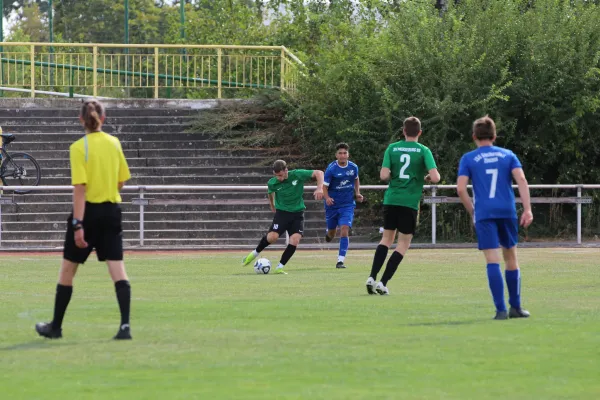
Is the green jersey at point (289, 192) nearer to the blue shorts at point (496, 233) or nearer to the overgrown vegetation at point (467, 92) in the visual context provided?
the blue shorts at point (496, 233)

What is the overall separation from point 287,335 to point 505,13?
2068 centimetres

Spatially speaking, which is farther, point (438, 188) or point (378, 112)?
point (378, 112)

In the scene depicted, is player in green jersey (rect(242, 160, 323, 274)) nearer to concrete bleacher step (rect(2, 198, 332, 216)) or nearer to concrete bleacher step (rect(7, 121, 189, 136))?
concrete bleacher step (rect(2, 198, 332, 216))

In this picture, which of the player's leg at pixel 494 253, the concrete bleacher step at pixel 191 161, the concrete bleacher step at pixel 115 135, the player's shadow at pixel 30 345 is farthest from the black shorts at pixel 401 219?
the concrete bleacher step at pixel 115 135

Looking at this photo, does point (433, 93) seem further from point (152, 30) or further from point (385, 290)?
point (152, 30)

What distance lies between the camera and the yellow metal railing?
34188 millimetres

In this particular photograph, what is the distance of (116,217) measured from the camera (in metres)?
8.92

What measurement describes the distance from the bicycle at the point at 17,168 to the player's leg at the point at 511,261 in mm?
18381

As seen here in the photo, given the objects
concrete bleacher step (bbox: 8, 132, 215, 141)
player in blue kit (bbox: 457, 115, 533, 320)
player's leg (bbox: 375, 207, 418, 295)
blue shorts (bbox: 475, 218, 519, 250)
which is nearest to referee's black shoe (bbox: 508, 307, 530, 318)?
player in blue kit (bbox: 457, 115, 533, 320)

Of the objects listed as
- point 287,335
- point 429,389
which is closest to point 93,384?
point 429,389

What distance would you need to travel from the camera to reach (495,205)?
10.3m

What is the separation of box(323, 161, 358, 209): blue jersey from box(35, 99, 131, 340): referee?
9978mm

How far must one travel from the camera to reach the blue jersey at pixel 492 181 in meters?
10.3

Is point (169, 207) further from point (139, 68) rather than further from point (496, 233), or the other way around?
point (496, 233)
